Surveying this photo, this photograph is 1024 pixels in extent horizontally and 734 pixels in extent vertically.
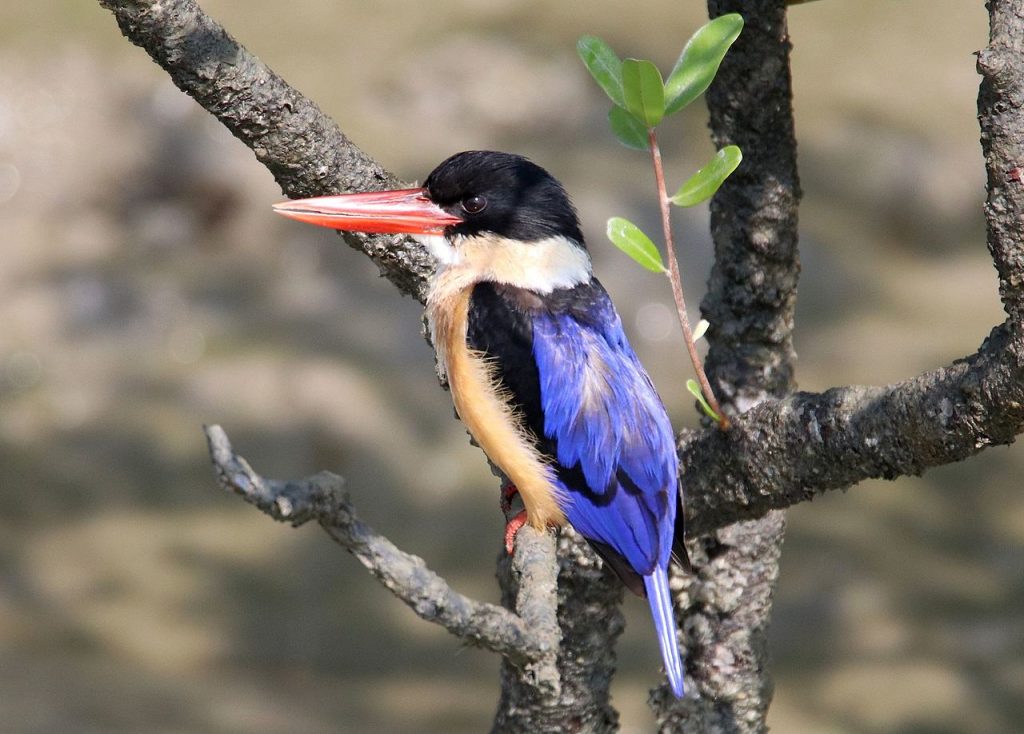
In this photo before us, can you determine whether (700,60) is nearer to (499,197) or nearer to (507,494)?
(499,197)

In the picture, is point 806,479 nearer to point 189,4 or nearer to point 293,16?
point 189,4

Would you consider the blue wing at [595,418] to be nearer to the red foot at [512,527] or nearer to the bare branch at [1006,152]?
the red foot at [512,527]

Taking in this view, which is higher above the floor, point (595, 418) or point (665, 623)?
point (595, 418)

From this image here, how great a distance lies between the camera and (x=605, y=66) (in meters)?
1.88

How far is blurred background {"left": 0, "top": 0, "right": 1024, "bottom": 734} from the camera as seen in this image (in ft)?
15.9

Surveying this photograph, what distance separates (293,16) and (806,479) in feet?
15.0

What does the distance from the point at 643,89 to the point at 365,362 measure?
3.56m

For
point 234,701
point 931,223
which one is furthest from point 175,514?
point 931,223

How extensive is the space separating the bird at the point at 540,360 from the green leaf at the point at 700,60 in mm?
674

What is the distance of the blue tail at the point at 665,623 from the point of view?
2.21 meters

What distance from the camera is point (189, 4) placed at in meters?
1.99

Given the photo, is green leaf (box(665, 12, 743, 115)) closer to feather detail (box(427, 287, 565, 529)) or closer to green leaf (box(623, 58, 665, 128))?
green leaf (box(623, 58, 665, 128))

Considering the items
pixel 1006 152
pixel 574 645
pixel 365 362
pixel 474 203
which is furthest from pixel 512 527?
pixel 365 362

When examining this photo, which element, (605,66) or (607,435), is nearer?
(605,66)
